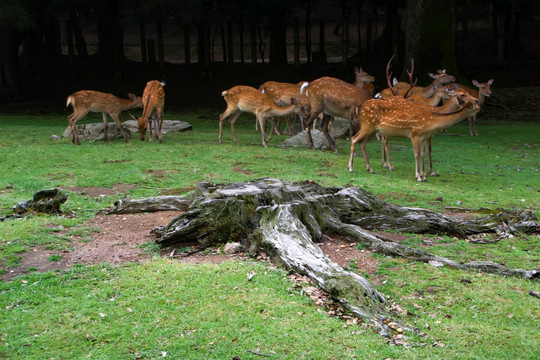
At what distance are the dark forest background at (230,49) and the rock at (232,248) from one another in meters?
12.4

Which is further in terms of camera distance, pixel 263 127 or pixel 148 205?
pixel 263 127

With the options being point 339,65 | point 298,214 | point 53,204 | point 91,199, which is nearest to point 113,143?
point 91,199

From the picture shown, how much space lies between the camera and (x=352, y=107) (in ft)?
35.2

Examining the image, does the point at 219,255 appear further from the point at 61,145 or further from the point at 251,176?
the point at 61,145

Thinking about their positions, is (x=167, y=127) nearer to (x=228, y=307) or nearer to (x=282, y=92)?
(x=282, y=92)

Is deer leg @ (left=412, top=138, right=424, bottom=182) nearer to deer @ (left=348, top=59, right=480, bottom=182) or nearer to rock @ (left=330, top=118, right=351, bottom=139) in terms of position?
deer @ (left=348, top=59, right=480, bottom=182)

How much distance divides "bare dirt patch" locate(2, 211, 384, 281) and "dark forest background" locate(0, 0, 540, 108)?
38.5 ft

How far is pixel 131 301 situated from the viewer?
12.8ft

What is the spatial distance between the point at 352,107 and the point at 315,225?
5.89 m

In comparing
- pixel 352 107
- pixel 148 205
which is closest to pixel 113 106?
pixel 352 107

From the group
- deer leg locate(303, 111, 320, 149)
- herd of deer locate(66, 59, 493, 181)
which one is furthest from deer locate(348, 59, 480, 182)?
deer leg locate(303, 111, 320, 149)

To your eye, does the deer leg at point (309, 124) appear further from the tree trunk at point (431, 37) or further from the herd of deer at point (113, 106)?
the tree trunk at point (431, 37)

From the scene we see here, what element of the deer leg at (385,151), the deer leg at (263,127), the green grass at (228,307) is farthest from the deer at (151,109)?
the green grass at (228,307)

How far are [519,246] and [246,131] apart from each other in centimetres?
972
